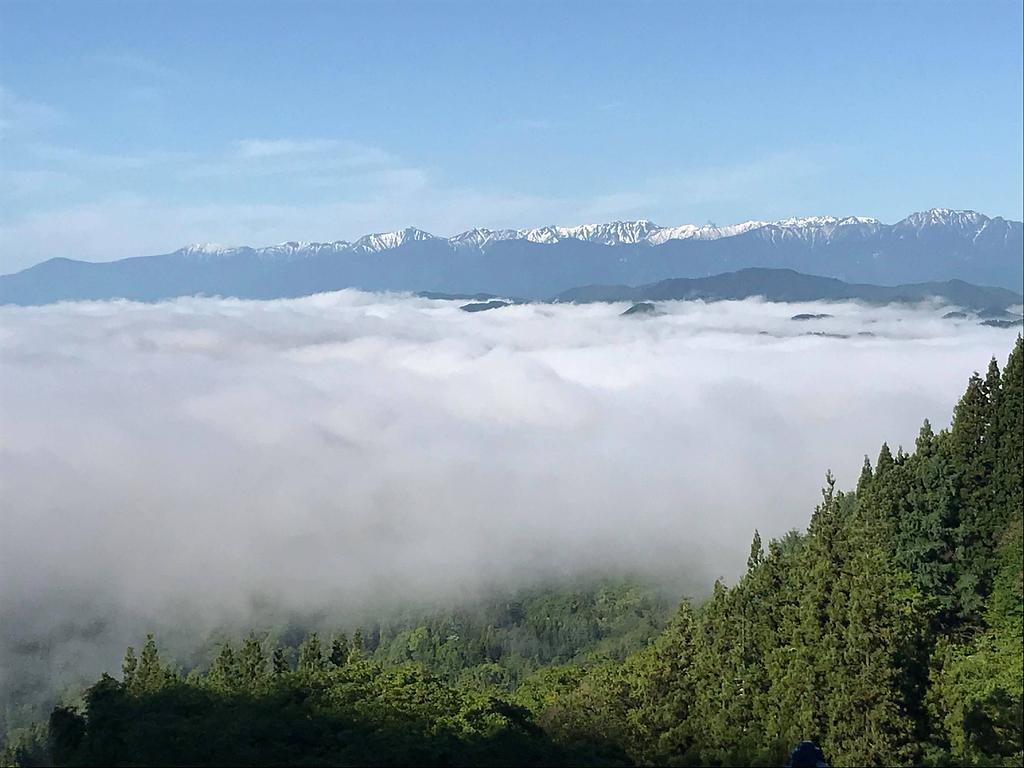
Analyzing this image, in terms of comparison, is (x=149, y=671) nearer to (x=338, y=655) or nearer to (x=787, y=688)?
(x=338, y=655)

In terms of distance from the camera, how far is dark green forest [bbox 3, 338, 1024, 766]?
97.8ft

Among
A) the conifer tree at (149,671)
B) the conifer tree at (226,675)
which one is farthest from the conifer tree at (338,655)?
the conifer tree at (149,671)

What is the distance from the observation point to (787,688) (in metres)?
34.2

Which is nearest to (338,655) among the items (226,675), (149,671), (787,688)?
(226,675)

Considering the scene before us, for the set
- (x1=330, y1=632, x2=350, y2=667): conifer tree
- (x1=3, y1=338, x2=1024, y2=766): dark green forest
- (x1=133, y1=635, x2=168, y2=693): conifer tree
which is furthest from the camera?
(x1=330, y1=632, x2=350, y2=667): conifer tree

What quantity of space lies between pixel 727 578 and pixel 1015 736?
161875 mm

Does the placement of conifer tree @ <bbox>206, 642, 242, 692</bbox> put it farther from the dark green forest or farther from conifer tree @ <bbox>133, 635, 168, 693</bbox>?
conifer tree @ <bbox>133, 635, 168, 693</bbox>

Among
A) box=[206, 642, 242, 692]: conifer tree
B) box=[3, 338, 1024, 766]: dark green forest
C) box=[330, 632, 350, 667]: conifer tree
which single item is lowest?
box=[330, 632, 350, 667]: conifer tree

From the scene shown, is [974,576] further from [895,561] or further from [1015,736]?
[1015,736]

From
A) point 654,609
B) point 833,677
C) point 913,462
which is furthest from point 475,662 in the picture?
point 833,677

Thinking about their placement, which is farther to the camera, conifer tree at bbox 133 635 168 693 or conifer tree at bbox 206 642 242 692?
conifer tree at bbox 133 635 168 693

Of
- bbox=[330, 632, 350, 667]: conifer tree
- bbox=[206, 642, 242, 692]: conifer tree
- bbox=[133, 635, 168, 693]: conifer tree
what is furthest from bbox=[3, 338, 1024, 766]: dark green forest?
bbox=[330, 632, 350, 667]: conifer tree

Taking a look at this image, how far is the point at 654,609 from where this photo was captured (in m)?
188

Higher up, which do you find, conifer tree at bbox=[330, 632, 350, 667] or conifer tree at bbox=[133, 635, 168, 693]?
conifer tree at bbox=[133, 635, 168, 693]
